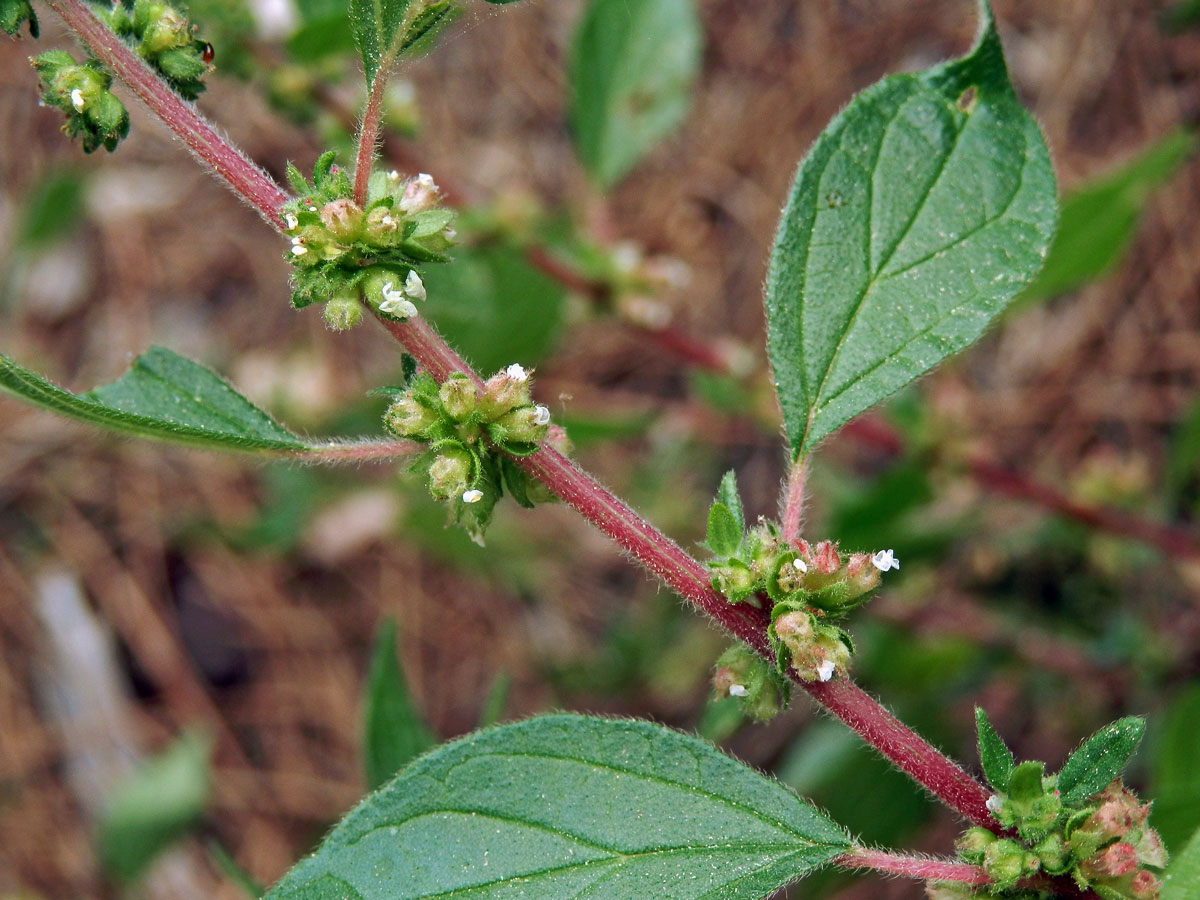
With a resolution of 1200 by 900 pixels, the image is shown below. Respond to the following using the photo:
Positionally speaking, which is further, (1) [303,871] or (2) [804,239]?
(2) [804,239]

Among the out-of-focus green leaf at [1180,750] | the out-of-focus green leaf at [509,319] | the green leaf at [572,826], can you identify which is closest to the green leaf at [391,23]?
the green leaf at [572,826]

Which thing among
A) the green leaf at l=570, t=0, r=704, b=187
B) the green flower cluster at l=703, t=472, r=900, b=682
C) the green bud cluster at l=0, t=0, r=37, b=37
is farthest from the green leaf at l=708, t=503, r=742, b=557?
the green leaf at l=570, t=0, r=704, b=187

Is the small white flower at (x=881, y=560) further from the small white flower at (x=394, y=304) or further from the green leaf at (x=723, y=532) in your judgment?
the small white flower at (x=394, y=304)

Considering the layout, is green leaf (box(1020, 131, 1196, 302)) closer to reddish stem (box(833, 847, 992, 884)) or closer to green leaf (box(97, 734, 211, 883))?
reddish stem (box(833, 847, 992, 884))

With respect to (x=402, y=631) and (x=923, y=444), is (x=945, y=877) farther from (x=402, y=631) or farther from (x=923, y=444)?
(x=402, y=631)

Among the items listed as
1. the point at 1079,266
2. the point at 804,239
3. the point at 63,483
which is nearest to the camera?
the point at 804,239

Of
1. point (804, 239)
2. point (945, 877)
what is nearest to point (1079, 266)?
point (804, 239)
